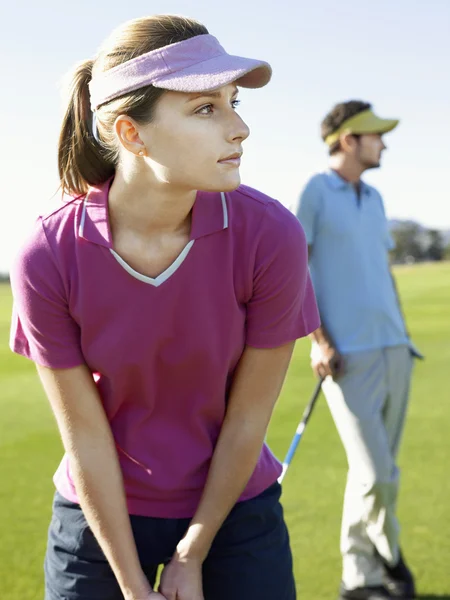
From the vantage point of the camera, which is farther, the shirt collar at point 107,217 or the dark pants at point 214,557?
the dark pants at point 214,557

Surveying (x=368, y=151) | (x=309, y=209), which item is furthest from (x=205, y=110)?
(x=368, y=151)

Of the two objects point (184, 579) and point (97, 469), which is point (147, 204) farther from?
point (184, 579)

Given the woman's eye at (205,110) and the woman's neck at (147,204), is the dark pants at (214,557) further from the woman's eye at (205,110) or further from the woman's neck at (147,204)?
the woman's eye at (205,110)

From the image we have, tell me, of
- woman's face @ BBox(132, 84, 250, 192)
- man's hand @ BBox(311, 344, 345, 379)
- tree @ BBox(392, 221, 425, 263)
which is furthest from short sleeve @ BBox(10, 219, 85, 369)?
tree @ BBox(392, 221, 425, 263)

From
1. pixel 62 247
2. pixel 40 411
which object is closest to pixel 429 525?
pixel 62 247

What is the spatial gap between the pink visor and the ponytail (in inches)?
5.1

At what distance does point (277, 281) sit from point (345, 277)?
2.03 meters

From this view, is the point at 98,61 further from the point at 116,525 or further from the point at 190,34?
the point at 116,525

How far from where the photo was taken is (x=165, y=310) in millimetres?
2006

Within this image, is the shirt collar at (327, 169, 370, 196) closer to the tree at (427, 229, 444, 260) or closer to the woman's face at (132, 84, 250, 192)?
the woman's face at (132, 84, 250, 192)

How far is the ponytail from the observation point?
2084 mm

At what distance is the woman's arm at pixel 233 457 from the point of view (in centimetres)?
206

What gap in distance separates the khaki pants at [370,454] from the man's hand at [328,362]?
0.12 feet

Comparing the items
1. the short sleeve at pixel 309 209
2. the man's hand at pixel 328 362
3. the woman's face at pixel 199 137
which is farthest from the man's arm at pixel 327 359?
the woman's face at pixel 199 137
